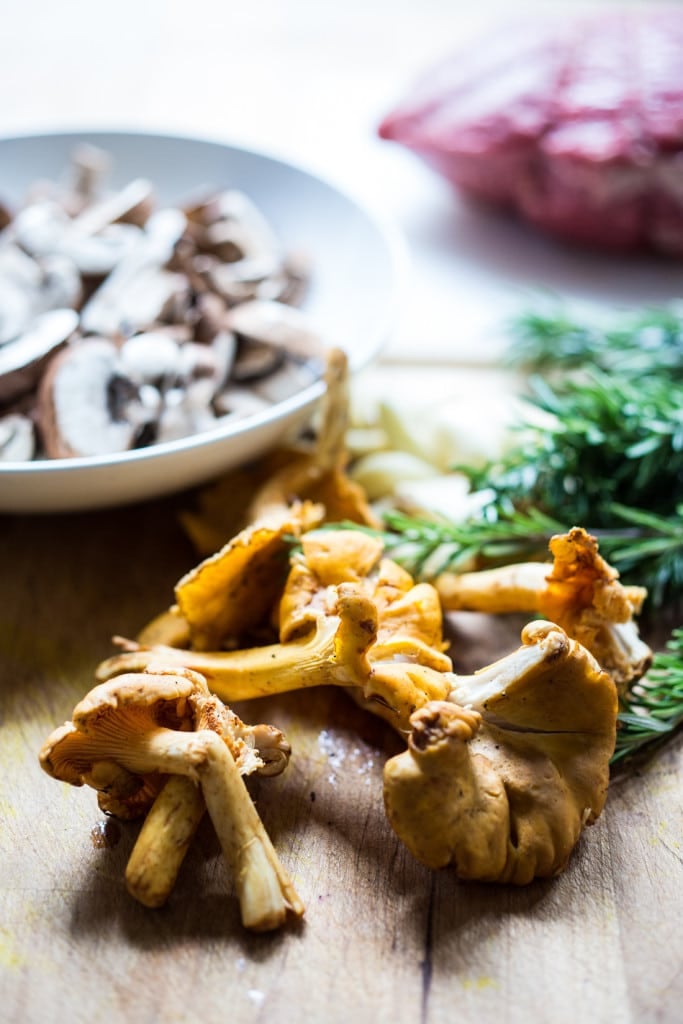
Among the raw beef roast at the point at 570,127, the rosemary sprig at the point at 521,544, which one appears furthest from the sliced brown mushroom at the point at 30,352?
the raw beef roast at the point at 570,127

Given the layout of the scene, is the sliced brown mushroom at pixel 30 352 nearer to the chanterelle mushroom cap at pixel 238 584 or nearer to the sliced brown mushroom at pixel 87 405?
the sliced brown mushroom at pixel 87 405

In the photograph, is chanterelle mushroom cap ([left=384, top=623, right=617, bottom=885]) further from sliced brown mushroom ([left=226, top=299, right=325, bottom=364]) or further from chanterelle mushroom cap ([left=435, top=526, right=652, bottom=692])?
sliced brown mushroom ([left=226, top=299, right=325, bottom=364])

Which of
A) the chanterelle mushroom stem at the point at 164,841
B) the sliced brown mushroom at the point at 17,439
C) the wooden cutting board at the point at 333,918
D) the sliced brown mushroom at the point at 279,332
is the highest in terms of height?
the sliced brown mushroom at the point at 279,332

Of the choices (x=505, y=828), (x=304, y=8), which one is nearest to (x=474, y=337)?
(x=505, y=828)

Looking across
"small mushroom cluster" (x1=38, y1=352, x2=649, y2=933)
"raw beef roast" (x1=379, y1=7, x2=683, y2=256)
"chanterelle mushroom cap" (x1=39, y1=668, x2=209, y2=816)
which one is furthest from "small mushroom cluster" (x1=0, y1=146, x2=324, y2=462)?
"raw beef roast" (x1=379, y1=7, x2=683, y2=256)

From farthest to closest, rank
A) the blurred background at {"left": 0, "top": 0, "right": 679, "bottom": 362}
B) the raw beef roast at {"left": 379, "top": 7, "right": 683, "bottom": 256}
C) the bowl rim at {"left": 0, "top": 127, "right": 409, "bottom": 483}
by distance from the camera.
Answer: the blurred background at {"left": 0, "top": 0, "right": 679, "bottom": 362} → the raw beef roast at {"left": 379, "top": 7, "right": 683, "bottom": 256} → the bowl rim at {"left": 0, "top": 127, "right": 409, "bottom": 483}
